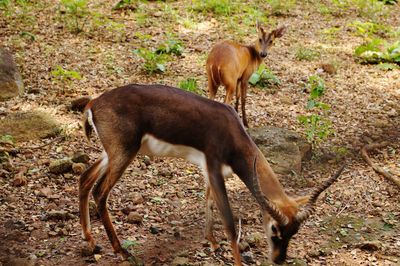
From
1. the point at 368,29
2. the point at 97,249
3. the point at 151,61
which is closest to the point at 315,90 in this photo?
the point at 151,61

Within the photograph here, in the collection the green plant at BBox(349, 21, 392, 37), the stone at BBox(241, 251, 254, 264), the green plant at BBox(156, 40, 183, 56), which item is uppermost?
the green plant at BBox(156, 40, 183, 56)

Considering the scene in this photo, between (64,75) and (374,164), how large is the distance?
5316 millimetres

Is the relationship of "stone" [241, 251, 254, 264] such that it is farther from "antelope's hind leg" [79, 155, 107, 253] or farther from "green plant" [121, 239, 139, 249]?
"antelope's hind leg" [79, 155, 107, 253]

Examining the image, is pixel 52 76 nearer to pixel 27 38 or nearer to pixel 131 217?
pixel 27 38

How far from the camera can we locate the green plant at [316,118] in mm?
8328

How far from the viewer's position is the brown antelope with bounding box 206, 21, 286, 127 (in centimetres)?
827

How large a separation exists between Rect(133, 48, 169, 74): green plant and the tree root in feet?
13.2

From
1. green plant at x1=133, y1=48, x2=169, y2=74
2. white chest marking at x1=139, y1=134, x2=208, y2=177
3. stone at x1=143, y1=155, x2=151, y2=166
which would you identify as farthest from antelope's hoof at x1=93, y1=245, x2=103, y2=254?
green plant at x1=133, y1=48, x2=169, y2=74

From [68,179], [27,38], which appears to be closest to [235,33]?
[27,38]

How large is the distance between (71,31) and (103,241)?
21.8ft

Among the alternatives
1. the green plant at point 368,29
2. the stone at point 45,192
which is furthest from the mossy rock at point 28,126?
the green plant at point 368,29

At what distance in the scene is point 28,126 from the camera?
7062 millimetres

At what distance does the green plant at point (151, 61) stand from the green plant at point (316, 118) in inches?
112

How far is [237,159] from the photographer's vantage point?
4.85 metres
